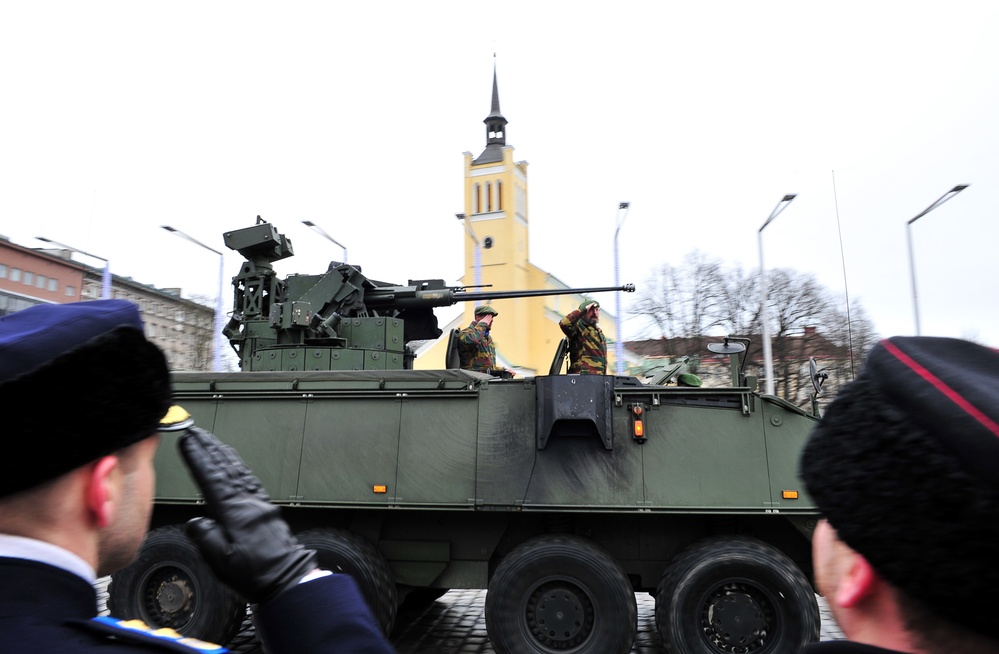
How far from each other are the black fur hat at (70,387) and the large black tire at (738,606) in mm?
5515

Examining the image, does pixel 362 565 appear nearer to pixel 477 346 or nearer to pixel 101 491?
pixel 477 346

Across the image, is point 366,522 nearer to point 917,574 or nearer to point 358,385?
point 358,385

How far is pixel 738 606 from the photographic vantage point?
6.13 meters

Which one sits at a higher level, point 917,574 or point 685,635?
point 917,574

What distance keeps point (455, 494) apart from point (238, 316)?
3864 mm

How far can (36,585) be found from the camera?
1258mm

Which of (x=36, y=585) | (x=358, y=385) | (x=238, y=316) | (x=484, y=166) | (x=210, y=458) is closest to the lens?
(x=36, y=585)

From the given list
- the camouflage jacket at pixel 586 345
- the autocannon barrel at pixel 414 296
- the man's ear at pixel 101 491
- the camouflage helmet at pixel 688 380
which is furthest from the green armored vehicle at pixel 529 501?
the man's ear at pixel 101 491

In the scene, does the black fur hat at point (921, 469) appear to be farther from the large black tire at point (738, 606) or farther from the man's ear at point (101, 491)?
the large black tire at point (738, 606)

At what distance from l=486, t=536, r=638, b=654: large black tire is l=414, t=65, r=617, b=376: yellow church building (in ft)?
117

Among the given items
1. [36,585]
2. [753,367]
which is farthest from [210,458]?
[753,367]

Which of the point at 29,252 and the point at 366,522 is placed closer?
the point at 366,522

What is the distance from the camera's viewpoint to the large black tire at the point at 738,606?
6.03 meters

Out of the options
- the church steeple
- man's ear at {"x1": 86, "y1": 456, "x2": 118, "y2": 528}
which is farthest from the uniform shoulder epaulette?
the church steeple
